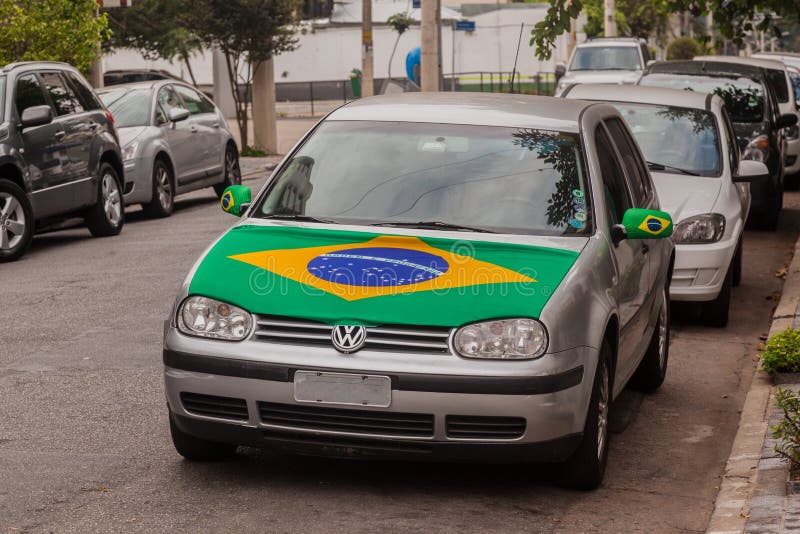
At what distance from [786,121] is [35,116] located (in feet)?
27.3

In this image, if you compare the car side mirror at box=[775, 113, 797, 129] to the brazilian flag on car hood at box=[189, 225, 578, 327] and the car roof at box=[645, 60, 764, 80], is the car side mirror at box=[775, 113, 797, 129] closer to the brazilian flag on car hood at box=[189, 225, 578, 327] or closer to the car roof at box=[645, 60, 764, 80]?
the car roof at box=[645, 60, 764, 80]

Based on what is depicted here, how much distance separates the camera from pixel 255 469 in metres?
6.08

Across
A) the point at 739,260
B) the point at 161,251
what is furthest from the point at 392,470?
the point at 161,251

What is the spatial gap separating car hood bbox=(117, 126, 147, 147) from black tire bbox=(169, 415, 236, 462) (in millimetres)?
10776

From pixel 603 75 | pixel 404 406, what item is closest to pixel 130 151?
pixel 404 406

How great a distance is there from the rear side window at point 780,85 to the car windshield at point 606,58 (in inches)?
454

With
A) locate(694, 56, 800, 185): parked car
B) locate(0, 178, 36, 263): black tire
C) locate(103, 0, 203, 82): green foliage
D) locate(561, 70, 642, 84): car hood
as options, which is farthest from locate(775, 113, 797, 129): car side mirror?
locate(103, 0, 203, 82): green foliage

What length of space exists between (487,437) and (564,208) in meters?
1.36

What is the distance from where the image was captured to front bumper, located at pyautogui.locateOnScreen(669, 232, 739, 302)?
9992mm

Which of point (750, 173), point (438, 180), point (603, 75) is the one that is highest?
point (438, 180)

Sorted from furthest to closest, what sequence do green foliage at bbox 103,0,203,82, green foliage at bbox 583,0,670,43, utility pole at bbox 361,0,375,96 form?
green foliage at bbox 583,0,670,43 → utility pole at bbox 361,0,375,96 → green foliage at bbox 103,0,203,82

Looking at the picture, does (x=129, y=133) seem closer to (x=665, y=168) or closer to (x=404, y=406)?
(x=665, y=168)

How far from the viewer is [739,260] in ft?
39.5

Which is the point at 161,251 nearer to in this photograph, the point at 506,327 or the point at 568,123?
the point at 568,123
